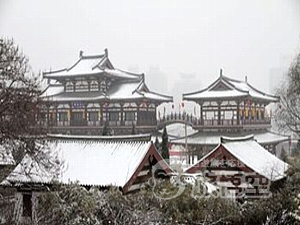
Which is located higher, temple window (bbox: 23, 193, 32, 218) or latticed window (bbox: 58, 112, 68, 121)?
temple window (bbox: 23, 193, 32, 218)

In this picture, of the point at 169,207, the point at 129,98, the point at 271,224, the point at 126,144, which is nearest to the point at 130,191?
the point at 126,144

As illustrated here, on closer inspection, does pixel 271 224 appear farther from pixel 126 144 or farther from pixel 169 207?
pixel 126 144

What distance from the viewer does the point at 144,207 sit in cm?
593

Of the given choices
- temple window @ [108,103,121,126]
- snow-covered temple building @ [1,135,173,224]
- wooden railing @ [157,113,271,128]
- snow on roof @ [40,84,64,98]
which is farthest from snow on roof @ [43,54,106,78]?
snow-covered temple building @ [1,135,173,224]

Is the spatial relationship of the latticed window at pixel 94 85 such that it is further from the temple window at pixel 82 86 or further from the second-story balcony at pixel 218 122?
the second-story balcony at pixel 218 122

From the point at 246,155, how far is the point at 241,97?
374 inches

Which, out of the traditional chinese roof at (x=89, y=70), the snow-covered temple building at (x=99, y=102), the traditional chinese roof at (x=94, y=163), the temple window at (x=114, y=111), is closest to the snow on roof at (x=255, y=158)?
the traditional chinese roof at (x=94, y=163)

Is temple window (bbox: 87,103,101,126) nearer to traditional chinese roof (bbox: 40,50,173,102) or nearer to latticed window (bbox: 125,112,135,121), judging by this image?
traditional chinese roof (bbox: 40,50,173,102)

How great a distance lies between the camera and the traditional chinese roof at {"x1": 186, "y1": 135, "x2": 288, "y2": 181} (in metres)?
9.54

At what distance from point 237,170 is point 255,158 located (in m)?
1.17

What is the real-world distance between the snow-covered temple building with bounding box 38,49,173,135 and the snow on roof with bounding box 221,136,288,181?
9.65m

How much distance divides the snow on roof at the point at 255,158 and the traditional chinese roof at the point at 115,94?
1076 cm

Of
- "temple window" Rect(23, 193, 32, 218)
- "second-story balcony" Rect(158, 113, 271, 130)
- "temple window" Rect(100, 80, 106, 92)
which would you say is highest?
"temple window" Rect(100, 80, 106, 92)

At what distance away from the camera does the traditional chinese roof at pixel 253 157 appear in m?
9.54
